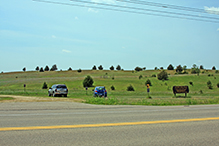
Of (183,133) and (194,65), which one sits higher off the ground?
(194,65)

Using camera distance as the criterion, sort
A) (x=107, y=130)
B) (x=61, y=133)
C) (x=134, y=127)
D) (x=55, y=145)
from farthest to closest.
Answer: (x=134, y=127)
(x=107, y=130)
(x=61, y=133)
(x=55, y=145)

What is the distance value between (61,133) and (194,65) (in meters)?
105

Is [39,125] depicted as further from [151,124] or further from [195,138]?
[195,138]

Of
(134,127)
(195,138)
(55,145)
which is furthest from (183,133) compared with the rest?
(55,145)

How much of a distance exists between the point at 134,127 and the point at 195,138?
2016mm

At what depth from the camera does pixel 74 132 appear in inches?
252

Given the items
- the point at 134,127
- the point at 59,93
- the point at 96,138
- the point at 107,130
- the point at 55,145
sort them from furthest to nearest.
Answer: the point at 59,93 → the point at 134,127 → the point at 107,130 → the point at 96,138 → the point at 55,145

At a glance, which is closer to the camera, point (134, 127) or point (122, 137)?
point (122, 137)

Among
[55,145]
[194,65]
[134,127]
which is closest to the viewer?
[55,145]

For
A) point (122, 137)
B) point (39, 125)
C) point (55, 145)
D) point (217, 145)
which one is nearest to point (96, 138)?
point (122, 137)

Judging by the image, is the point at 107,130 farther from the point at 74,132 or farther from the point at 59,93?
the point at 59,93

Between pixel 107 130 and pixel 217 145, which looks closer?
pixel 217 145

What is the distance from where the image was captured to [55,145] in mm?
5180

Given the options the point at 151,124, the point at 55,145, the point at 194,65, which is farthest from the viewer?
the point at 194,65
